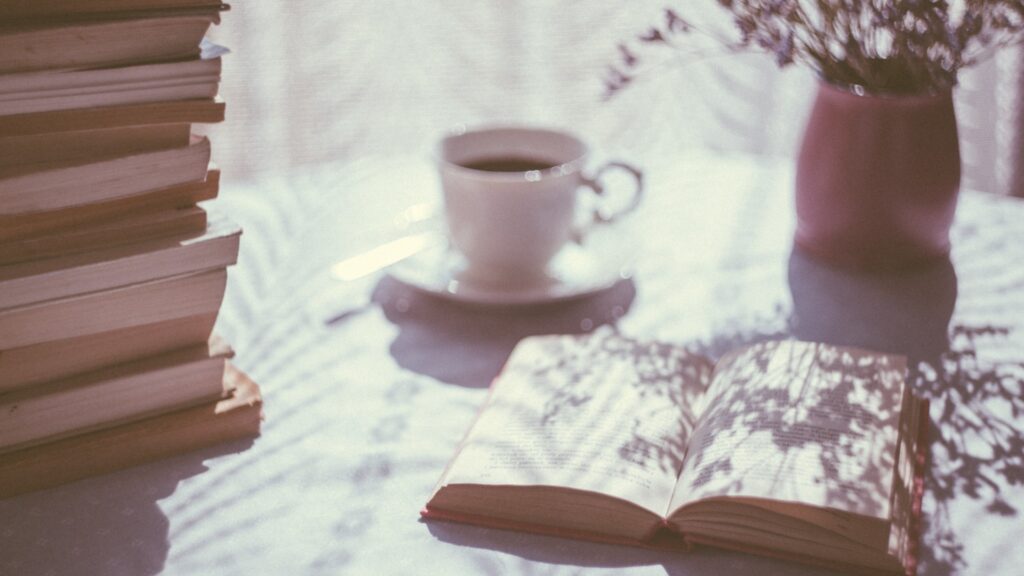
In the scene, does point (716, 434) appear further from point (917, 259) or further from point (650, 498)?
Result: point (917, 259)

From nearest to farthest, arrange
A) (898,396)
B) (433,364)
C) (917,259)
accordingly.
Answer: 1. (898,396)
2. (433,364)
3. (917,259)

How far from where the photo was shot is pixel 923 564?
69 centimetres

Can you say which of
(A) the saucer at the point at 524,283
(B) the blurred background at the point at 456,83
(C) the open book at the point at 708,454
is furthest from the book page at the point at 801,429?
(B) the blurred background at the point at 456,83

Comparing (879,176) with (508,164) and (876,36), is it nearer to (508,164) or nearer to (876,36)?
(876,36)

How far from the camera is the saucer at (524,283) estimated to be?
3.35ft

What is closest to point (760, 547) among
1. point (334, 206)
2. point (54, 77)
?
point (54, 77)

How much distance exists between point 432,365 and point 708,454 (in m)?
0.30

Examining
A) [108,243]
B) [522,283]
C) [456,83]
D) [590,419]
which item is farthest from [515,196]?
[456,83]

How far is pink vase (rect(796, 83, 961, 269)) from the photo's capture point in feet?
3.20

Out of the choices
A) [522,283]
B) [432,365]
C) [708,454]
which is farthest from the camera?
[522,283]

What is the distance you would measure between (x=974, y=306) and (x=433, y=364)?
54 cm

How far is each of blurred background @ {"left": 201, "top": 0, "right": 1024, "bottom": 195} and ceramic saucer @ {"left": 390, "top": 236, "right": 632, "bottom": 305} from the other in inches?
52.7

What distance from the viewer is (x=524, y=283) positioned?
107cm

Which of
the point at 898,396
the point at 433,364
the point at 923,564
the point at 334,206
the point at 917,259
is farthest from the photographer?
the point at 334,206
